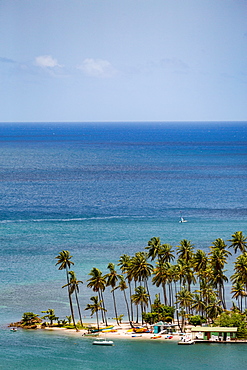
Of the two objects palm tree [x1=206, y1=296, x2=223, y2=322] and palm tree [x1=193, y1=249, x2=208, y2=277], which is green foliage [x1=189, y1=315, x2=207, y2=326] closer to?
palm tree [x1=206, y1=296, x2=223, y2=322]

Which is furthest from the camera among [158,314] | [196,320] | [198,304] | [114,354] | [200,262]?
[200,262]

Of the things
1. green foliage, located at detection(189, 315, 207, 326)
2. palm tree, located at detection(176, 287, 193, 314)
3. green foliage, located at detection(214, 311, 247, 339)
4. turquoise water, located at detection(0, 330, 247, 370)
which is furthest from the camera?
green foliage, located at detection(189, 315, 207, 326)

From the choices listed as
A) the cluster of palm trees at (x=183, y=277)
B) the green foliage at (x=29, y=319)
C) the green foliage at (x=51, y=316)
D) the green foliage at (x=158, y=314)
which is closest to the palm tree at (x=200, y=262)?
the cluster of palm trees at (x=183, y=277)

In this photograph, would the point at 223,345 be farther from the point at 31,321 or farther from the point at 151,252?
the point at 31,321

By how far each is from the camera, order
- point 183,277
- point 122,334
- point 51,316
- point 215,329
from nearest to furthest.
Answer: point 215,329 → point 122,334 → point 183,277 → point 51,316

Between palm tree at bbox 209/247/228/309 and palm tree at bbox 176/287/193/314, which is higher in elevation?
palm tree at bbox 209/247/228/309

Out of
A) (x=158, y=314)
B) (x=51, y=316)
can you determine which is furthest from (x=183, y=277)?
(x=51, y=316)

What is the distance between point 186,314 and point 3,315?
28.5 metres

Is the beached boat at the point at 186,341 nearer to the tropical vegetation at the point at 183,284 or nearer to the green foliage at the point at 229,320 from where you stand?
the tropical vegetation at the point at 183,284

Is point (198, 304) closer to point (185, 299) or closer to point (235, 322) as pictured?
point (185, 299)

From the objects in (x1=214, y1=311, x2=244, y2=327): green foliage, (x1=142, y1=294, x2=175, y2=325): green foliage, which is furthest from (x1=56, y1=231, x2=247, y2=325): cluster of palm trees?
(x1=214, y1=311, x2=244, y2=327): green foliage

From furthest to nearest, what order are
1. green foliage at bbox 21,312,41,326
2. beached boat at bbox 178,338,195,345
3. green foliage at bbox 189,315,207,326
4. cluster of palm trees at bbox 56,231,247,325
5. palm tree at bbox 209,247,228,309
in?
green foliage at bbox 21,312,41,326
palm tree at bbox 209,247,228,309
green foliage at bbox 189,315,207,326
cluster of palm trees at bbox 56,231,247,325
beached boat at bbox 178,338,195,345

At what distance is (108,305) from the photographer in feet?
351

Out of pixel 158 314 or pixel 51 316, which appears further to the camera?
pixel 51 316
